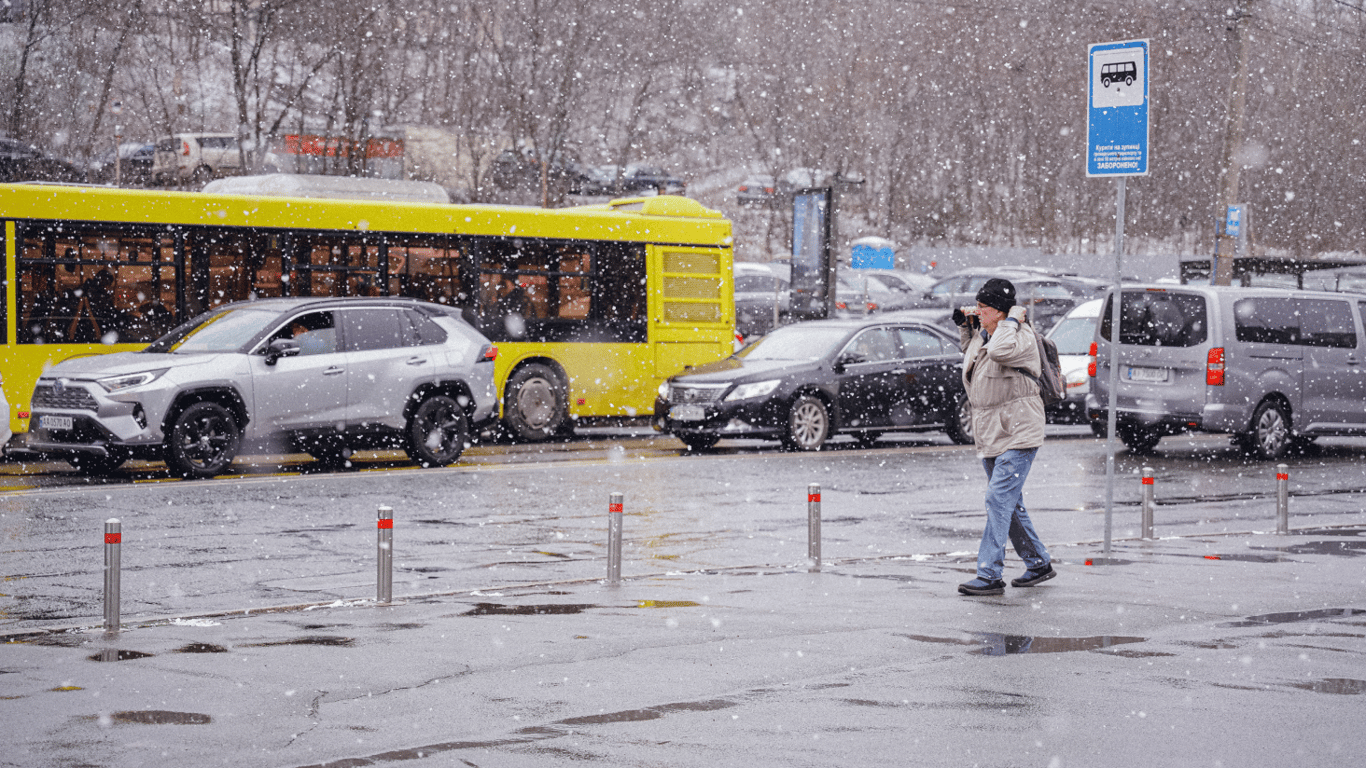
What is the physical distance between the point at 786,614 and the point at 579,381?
12.6 meters

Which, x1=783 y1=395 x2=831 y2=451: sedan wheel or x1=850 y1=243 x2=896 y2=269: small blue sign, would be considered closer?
x1=783 y1=395 x2=831 y2=451: sedan wheel

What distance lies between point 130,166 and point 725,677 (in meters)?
32.0

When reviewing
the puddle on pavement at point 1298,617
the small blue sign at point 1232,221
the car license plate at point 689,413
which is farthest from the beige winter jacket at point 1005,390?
the small blue sign at point 1232,221

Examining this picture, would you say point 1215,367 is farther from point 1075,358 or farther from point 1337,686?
point 1337,686

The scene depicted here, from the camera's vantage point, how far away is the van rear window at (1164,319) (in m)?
18.5

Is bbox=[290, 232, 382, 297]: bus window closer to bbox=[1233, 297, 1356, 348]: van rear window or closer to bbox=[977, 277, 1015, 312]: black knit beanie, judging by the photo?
bbox=[1233, 297, 1356, 348]: van rear window

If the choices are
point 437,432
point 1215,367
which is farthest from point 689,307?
point 1215,367

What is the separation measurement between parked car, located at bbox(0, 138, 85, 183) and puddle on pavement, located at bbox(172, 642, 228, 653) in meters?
24.8

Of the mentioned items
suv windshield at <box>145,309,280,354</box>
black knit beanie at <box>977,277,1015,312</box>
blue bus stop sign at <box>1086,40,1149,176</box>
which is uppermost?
blue bus stop sign at <box>1086,40,1149,176</box>

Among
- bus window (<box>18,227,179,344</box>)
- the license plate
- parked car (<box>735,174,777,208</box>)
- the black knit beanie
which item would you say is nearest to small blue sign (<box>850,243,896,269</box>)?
parked car (<box>735,174,777,208</box>)

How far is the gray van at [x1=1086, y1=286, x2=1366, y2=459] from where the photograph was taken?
18.3m

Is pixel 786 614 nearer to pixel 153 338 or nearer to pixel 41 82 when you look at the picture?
pixel 153 338

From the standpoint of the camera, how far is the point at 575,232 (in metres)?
21.3

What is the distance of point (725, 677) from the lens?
6.96 metres
